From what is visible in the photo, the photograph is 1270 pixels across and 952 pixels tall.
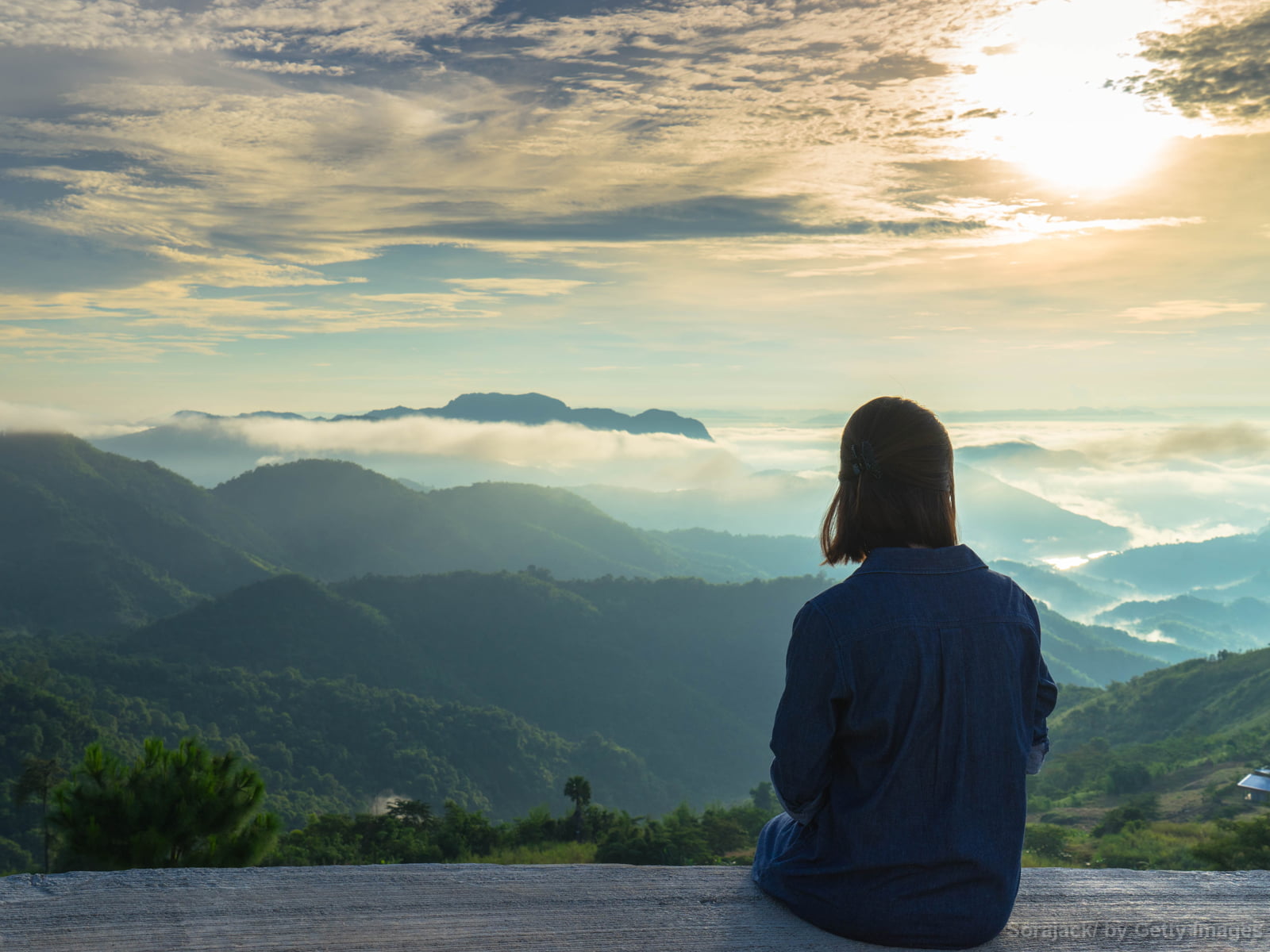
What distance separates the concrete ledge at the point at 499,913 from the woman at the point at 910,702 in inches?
15.3

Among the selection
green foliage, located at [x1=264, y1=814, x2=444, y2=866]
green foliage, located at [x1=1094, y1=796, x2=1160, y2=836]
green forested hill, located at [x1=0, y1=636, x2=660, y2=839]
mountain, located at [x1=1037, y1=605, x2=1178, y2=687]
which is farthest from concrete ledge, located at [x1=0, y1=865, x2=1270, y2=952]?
mountain, located at [x1=1037, y1=605, x2=1178, y2=687]

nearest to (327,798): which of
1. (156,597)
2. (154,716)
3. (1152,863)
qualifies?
(154,716)

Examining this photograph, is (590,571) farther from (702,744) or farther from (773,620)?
(702,744)

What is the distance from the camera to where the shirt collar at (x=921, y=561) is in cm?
241

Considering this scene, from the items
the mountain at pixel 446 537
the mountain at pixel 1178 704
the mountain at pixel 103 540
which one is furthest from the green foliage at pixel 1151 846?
the mountain at pixel 446 537

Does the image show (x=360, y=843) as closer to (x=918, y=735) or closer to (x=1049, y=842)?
(x=1049, y=842)

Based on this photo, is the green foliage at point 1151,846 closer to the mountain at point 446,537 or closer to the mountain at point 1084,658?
the mountain at point 1084,658

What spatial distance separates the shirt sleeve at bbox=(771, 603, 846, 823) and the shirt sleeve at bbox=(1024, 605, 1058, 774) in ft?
2.16

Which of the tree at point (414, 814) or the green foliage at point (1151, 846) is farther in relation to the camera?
the tree at point (414, 814)

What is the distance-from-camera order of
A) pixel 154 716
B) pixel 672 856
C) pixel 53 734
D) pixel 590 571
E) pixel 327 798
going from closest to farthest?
pixel 672 856
pixel 53 734
pixel 327 798
pixel 154 716
pixel 590 571

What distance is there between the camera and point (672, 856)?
81.3ft

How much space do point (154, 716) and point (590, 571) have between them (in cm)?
10453

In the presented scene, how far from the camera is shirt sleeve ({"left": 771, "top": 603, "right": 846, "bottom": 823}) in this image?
2.35m

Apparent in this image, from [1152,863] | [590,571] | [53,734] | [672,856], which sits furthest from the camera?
[590,571]
